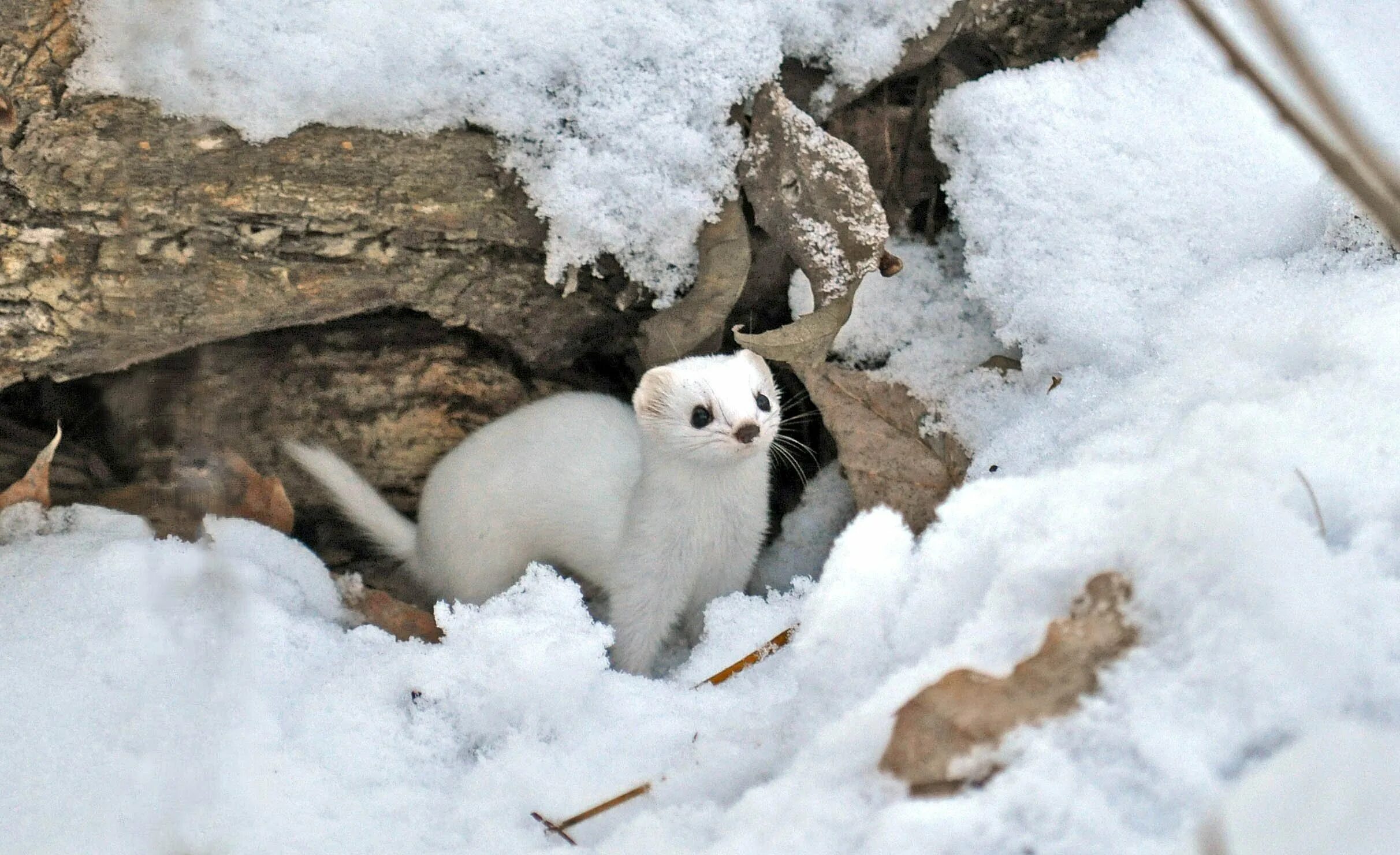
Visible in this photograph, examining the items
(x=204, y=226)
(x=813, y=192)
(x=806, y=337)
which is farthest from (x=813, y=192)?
(x=204, y=226)

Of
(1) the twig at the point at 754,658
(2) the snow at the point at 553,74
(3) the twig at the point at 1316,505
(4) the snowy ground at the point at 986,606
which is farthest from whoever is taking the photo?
(2) the snow at the point at 553,74

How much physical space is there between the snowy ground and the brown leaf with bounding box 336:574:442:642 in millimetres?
92

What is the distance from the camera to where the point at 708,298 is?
2438 mm

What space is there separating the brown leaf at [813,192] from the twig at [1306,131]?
1.69 meters

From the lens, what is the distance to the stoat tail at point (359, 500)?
267 centimetres

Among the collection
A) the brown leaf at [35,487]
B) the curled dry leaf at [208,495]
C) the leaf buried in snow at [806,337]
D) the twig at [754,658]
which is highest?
the leaf buried in snow at [806,337]

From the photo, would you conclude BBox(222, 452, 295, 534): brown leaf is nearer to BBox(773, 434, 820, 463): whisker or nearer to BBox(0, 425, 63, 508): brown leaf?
BBox(0, 425, 63, 508): brown leaf

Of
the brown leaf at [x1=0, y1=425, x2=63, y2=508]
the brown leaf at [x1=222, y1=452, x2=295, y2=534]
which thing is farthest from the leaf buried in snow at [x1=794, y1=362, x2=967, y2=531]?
the brown leaf at [x1=0, y1=425, x2=63, y2=508]

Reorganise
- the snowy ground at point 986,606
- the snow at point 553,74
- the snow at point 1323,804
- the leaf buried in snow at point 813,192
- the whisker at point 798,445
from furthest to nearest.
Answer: the whisker at point 798,445, the leaf buried in snow at point 813,192, the snow at point 553,74, the snowy ground at point 986,606, the snow at point 1323,804

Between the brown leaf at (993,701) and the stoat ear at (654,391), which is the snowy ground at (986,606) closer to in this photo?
the brown leaf at (993,701)

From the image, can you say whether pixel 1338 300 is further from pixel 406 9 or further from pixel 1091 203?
pixel 406 9

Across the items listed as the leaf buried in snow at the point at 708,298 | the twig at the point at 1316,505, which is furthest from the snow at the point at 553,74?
the twig at the point at 1316,505

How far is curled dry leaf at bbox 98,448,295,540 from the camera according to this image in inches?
99.5

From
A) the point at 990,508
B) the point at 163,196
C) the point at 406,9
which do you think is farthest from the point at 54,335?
the point at 990,508
